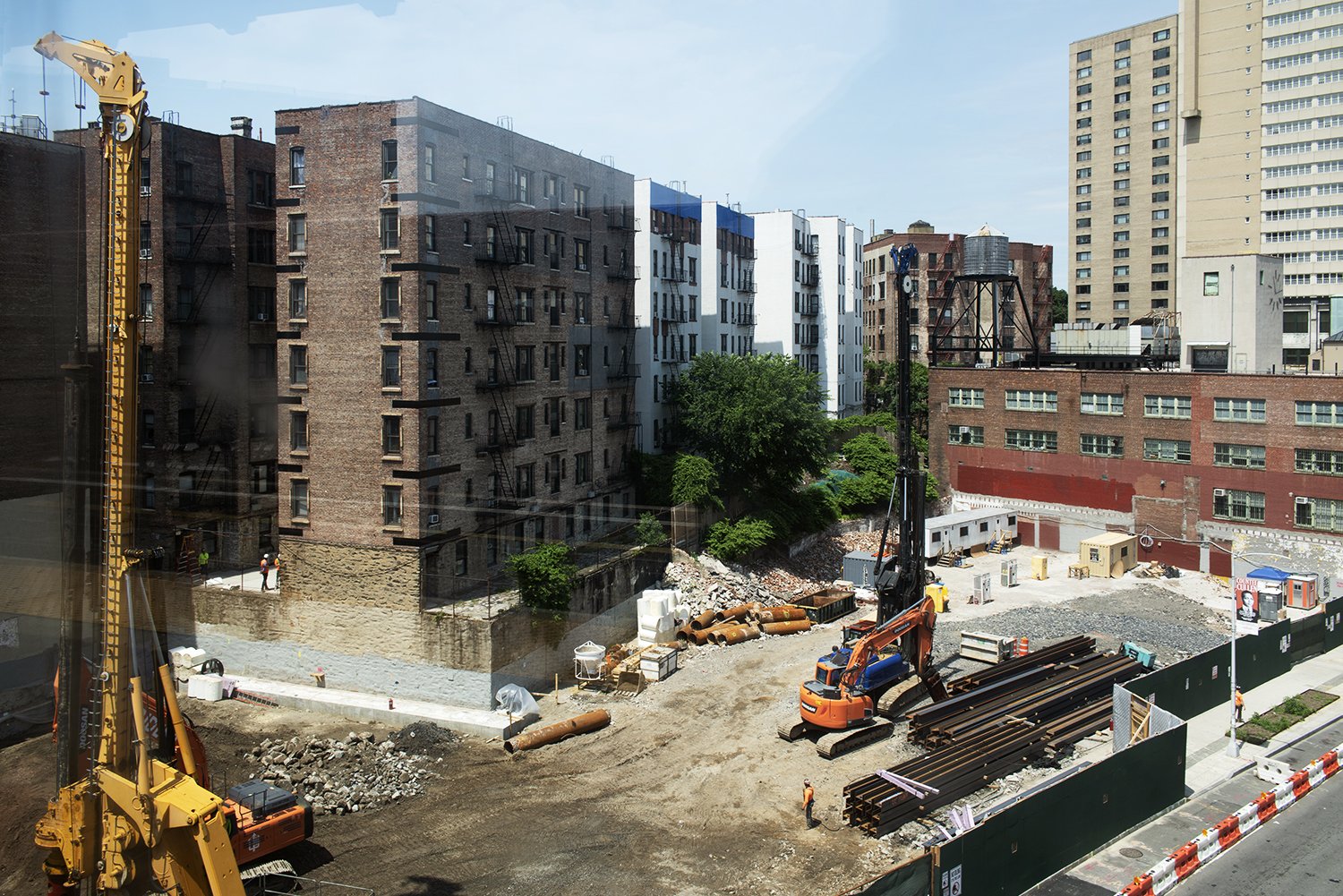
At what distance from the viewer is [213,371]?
32.0 meters

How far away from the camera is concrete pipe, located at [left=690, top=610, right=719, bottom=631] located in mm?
35888

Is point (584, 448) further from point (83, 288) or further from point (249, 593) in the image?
point (83, 288)

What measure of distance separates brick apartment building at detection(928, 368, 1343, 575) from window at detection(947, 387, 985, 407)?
1.9 inches

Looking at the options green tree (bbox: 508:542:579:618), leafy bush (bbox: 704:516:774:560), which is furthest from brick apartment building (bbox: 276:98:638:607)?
leafy bush (bbox: 704:516:774:560)

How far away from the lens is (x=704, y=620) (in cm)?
3606

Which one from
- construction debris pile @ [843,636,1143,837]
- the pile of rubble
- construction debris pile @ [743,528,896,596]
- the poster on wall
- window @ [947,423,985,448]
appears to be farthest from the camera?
window @ [947,423,985,448]

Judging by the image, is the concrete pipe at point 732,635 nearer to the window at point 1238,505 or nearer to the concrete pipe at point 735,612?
the concrete pipe at point 735,612

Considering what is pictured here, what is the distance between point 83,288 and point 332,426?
1381 centimetres

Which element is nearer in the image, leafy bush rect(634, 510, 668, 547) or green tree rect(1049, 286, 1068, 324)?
leafy bush rect(634, 510, 668, 547)

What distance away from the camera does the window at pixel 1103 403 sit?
4794 centimetres

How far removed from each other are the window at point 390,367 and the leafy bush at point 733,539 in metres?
16.3

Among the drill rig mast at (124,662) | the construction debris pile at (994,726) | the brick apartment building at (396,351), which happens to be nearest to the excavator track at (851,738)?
the construction debris pile at (994,726)

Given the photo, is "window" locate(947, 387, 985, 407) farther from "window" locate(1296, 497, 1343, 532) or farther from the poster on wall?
the poster on wall

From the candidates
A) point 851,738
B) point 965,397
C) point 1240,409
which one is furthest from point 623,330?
point 1240,409
